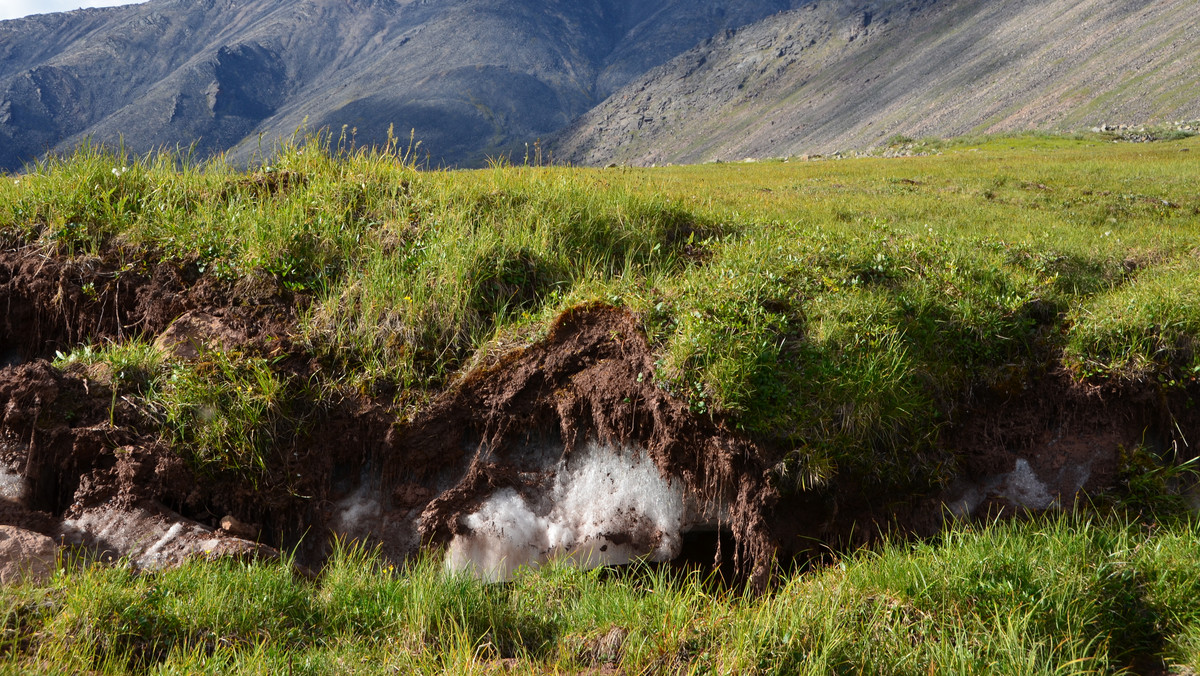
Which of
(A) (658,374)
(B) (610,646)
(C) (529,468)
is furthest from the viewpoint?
(C) (529,468)

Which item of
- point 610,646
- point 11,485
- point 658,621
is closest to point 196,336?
point 11,485

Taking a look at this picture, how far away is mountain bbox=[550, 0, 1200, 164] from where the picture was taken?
230 ft

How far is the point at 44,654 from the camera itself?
10.8ft

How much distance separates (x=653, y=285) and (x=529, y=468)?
1.98 metres

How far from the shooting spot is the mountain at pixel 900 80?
70.1 m

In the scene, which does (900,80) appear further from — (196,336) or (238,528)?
(238,528)

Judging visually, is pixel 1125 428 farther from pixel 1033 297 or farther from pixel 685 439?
pixel 685 439

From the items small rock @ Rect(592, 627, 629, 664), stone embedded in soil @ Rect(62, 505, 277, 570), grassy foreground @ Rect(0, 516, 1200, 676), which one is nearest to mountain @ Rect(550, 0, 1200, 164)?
stone embedded in soil @ Rect(62, 505, 277, 570)

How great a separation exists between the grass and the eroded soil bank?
0.19 metres

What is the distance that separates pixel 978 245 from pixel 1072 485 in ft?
10.1

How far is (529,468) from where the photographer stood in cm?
573

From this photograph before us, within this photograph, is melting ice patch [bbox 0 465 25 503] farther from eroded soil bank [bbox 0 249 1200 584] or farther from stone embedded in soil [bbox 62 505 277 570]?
stone embedded in soil [bbox 62 505 277 570]

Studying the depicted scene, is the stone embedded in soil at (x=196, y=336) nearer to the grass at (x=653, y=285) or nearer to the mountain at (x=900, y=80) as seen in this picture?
the grass at (x=653, y=285)

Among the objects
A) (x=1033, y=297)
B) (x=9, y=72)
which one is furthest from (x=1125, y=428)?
(x=9, y=72)
